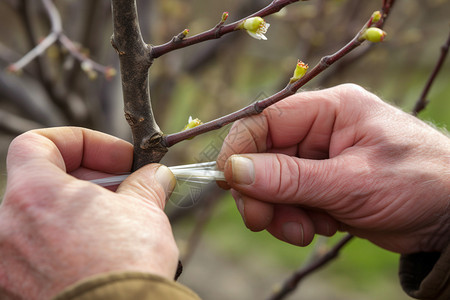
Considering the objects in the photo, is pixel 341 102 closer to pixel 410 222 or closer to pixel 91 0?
pixel 410 222

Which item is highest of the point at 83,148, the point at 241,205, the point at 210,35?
the point at 210,35

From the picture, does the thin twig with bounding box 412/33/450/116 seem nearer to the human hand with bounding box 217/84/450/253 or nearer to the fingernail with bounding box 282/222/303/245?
the human hand with bounding box 217/84/450/253

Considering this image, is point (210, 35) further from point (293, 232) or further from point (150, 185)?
point (293, 232)

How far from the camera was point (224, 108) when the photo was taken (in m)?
2.77

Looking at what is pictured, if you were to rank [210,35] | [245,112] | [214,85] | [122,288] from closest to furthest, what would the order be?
[122,288], [210,35], [245,112], [214,85]

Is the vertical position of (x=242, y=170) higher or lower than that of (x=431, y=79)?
lower

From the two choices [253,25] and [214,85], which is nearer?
[253,25]

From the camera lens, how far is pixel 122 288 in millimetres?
624

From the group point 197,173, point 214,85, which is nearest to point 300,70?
point 197,173

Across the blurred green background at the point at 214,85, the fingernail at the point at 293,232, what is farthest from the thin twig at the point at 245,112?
the fingernail at the point at 293,232

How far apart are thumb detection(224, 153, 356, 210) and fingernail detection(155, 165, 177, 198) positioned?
0.18 meters

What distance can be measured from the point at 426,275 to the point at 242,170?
2.38ft

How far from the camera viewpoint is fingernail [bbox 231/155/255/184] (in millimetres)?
1053

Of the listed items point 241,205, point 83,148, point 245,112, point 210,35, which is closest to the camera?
point 210,35
